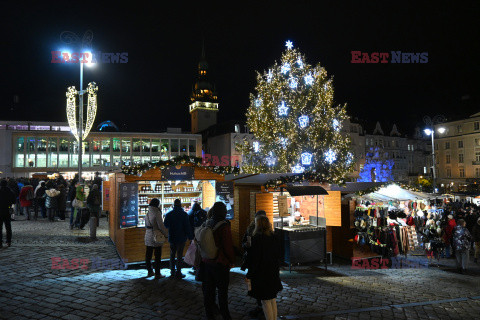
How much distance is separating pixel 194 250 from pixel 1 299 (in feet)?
12.8

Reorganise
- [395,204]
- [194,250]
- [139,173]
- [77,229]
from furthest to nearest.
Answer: [77,229] → [395,204] → [139,173] → [194,250]

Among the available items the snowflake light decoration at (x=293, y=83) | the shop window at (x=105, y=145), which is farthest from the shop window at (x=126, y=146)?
the snowflake light decoration at (x=293, y=83)

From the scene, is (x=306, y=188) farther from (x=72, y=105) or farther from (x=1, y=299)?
(x=72, y=105)

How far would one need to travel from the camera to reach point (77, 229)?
1520cm

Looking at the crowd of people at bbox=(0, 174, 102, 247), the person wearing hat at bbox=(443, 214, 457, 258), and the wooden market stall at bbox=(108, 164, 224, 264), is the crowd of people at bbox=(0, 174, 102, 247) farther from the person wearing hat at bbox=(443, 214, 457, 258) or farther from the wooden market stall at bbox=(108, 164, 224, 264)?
the person wearing hat at bbox=(443, 214, 457, 258)

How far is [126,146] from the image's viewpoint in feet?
219

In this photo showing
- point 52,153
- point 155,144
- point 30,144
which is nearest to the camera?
point 30,144

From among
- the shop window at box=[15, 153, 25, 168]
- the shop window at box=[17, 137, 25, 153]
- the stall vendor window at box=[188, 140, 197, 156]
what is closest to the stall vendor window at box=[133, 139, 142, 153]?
the stall vendor window at box=[188, 140, 197, 156]

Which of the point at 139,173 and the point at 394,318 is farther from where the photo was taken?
the point at 139,173

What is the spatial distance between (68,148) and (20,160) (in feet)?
25.7

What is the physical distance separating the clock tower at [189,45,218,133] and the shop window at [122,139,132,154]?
25042 mm

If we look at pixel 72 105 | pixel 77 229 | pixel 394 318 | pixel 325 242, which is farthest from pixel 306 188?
pixel 72 105

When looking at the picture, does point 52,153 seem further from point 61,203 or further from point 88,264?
point 88,264

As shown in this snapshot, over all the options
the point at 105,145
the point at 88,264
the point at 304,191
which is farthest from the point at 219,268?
the point at 105,145
